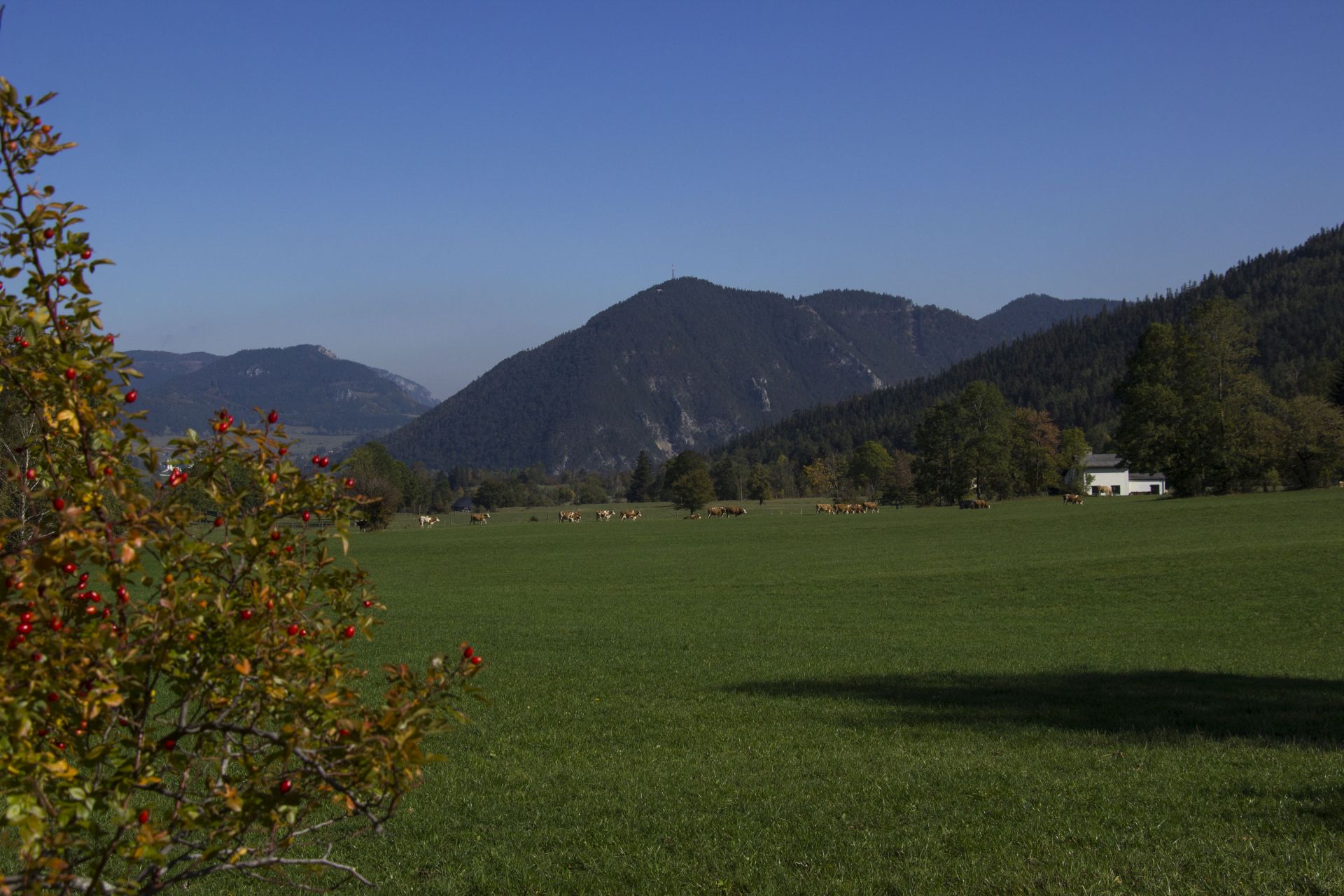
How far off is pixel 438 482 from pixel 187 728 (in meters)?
200

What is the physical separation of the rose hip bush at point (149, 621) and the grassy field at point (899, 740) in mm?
3954

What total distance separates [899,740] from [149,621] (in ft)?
33.8

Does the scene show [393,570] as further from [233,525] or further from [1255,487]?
[1255,487]

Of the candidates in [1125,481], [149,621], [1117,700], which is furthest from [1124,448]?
[1125,481]

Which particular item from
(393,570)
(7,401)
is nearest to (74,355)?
(7,401)

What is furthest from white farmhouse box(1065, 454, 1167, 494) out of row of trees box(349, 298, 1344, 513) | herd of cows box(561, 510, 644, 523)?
herd of cows box(561, 510, 644, 523)

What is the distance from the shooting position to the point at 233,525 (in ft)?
12.0

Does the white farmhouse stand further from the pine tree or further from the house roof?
the pine tree

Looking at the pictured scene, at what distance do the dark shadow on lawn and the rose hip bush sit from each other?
35.9ft

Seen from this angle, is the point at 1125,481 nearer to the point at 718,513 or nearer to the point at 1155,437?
the point at 718,513

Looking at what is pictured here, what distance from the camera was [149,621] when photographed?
3.39 meters

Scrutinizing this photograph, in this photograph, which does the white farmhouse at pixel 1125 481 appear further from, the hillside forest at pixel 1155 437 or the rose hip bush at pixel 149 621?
the rose hip bush at pixel 149 621

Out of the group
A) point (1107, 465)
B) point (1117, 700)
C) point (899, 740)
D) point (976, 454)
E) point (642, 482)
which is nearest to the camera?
point (899, 740)

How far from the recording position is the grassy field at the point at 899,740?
723 cm
